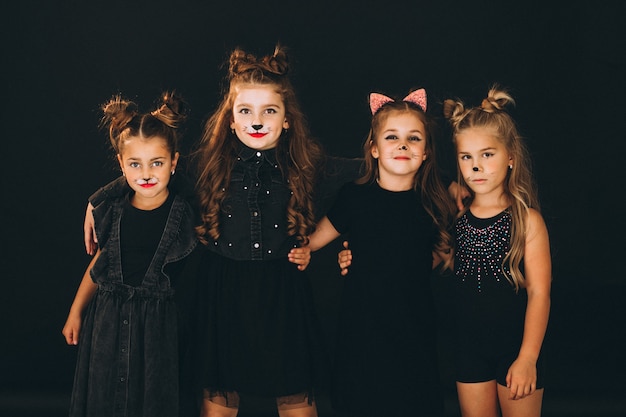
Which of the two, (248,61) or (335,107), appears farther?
(335,107)

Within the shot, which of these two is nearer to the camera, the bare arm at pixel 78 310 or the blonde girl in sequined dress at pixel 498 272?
the blonde girl in sequined dress at pixel 498 272

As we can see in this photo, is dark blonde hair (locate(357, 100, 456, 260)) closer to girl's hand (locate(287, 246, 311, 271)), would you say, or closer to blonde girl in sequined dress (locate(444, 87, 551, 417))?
blonde girl in sequined dress (locate(444, 87, 551, 417))

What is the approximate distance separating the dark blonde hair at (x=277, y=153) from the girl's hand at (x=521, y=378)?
870 mm

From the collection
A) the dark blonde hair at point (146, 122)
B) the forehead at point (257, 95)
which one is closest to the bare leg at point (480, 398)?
the forehead at point (257, 95)

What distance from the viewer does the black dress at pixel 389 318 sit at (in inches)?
121

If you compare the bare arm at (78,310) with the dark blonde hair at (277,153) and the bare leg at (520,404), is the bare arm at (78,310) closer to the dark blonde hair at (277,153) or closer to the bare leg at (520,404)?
the dark blonde hair at (277,153)

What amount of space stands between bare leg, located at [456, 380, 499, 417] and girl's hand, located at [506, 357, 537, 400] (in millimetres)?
95

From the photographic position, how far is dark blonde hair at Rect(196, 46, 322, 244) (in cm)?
315

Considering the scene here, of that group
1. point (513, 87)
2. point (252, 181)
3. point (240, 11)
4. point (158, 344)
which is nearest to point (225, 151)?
point (252, 181)

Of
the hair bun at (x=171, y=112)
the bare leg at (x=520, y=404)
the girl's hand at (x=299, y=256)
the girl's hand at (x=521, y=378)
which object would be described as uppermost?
the hair bun at (x=171, y=112)

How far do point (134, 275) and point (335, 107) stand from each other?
1.35 meters

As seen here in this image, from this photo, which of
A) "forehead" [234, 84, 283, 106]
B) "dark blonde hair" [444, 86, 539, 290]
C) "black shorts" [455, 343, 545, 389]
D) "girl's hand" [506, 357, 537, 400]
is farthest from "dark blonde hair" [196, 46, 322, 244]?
"girl's hand" [506, 357, 537, 400]

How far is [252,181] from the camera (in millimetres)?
3172

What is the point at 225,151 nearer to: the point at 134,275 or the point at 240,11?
the point at 134,275
